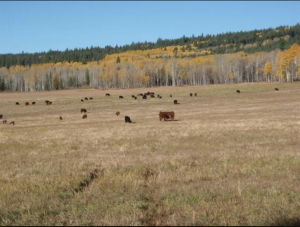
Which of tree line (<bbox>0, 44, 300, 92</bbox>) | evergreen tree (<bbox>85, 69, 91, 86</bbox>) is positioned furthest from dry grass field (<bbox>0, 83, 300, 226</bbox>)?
evergreen tree (<bbox>85, 69, 91, 86</bbox>)

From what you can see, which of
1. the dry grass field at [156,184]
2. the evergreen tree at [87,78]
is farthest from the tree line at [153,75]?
the dry grass field at [156,184]

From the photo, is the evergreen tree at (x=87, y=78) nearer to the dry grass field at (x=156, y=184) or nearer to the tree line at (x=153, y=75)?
the tree line at (x=153, y=75)

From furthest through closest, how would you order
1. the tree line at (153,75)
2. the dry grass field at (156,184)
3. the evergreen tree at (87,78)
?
the evergreen tree at (87,78) < the tree line at (153,75) < the dry grass field at (156,184)

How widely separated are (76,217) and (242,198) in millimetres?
3613

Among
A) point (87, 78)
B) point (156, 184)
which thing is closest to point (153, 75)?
point (87, 78)

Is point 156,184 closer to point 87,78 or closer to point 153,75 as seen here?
point 153,75

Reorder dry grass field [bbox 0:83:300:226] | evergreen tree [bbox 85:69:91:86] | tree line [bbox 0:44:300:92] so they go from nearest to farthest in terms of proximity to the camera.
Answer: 1. dry grass field [bbox 0:83:300:226]
2. tree line [bbox 0:44:300:92]
3. evergreen tree [bbox 85:69:91:86]

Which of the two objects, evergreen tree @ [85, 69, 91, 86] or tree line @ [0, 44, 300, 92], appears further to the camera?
evergreen tree @ [85, 69, 91, 86]

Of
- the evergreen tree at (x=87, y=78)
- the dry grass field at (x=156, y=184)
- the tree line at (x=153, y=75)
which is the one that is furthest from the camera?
the evergreen tree at (x=87, y=78)

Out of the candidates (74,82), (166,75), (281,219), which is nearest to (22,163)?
(281,219)

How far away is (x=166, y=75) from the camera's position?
16625cm

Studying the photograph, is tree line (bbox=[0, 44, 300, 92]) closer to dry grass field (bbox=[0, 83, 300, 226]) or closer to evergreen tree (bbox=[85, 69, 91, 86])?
→ evergreen tree (bbox=[85, 69, 91, 86])

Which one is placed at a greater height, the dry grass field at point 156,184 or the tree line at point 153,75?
the tree line at point 153,75

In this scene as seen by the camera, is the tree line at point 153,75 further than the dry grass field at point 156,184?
Yes
